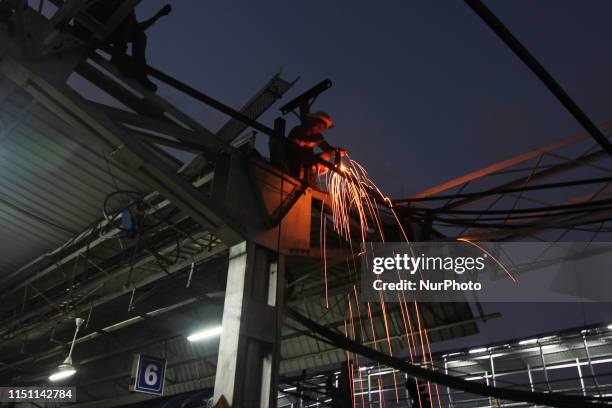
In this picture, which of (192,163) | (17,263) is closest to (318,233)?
(192,163)

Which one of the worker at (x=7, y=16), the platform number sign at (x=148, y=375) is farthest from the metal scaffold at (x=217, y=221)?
the platform number sign at (x=148, y=375)

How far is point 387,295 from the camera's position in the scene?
12.1 m

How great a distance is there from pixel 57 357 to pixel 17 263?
290 inches

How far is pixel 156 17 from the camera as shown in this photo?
600 centimetres

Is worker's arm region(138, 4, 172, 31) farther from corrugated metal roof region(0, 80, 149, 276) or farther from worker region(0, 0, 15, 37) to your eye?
corrugated metal roof region(0, 80, 149, 276)

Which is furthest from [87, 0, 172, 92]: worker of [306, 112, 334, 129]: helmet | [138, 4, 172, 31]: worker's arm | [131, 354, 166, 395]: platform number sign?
[131, 354, 166, 395]: platform number sign

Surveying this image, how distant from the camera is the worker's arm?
589 centimetres

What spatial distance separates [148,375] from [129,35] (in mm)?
6676

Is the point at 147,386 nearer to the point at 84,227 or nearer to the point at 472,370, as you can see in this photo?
the point at 84,227

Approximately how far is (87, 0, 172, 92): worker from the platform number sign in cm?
591

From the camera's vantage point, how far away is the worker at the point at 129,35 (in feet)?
19.1

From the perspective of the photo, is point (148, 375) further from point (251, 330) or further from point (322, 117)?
point (322, 117)

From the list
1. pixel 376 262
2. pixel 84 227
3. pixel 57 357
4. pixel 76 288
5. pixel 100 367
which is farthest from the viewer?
pixel 100 367

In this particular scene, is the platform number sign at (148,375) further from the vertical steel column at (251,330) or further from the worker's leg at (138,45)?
the worker's leg at (138,45)
